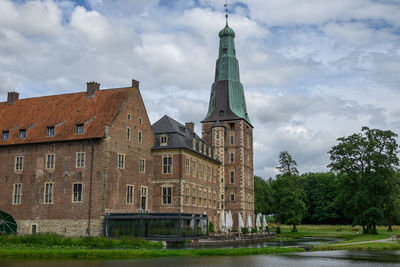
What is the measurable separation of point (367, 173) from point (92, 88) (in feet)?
117

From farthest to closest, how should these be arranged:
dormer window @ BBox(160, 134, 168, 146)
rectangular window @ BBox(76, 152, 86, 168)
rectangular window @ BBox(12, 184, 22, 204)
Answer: dormer window @ BBox(160, 134, 168, 146)
rectangular window @ BBox(12, 184, 22, 204)
rectangular window @ BBox(76, 152, 86, 168)

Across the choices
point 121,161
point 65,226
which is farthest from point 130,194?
point 65,226

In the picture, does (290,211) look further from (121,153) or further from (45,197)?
(45,197)

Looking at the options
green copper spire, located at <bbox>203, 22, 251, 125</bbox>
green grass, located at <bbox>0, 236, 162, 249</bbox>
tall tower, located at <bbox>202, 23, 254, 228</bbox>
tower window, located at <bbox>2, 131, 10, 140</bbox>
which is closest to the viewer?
green grass, located at <bbox>0, 236, 162, 249</bbox>

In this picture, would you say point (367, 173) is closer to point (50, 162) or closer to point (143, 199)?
point (143, 199)

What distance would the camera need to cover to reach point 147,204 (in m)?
47.2

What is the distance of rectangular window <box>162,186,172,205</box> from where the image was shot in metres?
47.7

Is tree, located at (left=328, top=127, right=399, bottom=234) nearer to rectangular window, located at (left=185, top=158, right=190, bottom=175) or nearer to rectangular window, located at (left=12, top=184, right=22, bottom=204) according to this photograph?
rectangular window, located at (left=185, top=158, right=190, bottom=175)

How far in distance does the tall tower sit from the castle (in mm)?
8964

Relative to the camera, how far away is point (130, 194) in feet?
144

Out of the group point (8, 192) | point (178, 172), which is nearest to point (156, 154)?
point (178, 172)

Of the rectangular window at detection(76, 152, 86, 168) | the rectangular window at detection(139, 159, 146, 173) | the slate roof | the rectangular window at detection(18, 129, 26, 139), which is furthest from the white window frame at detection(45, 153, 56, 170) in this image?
the slate roof

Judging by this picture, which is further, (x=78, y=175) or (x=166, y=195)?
(x=166, y=195)

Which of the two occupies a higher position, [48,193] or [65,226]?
[48,193]
